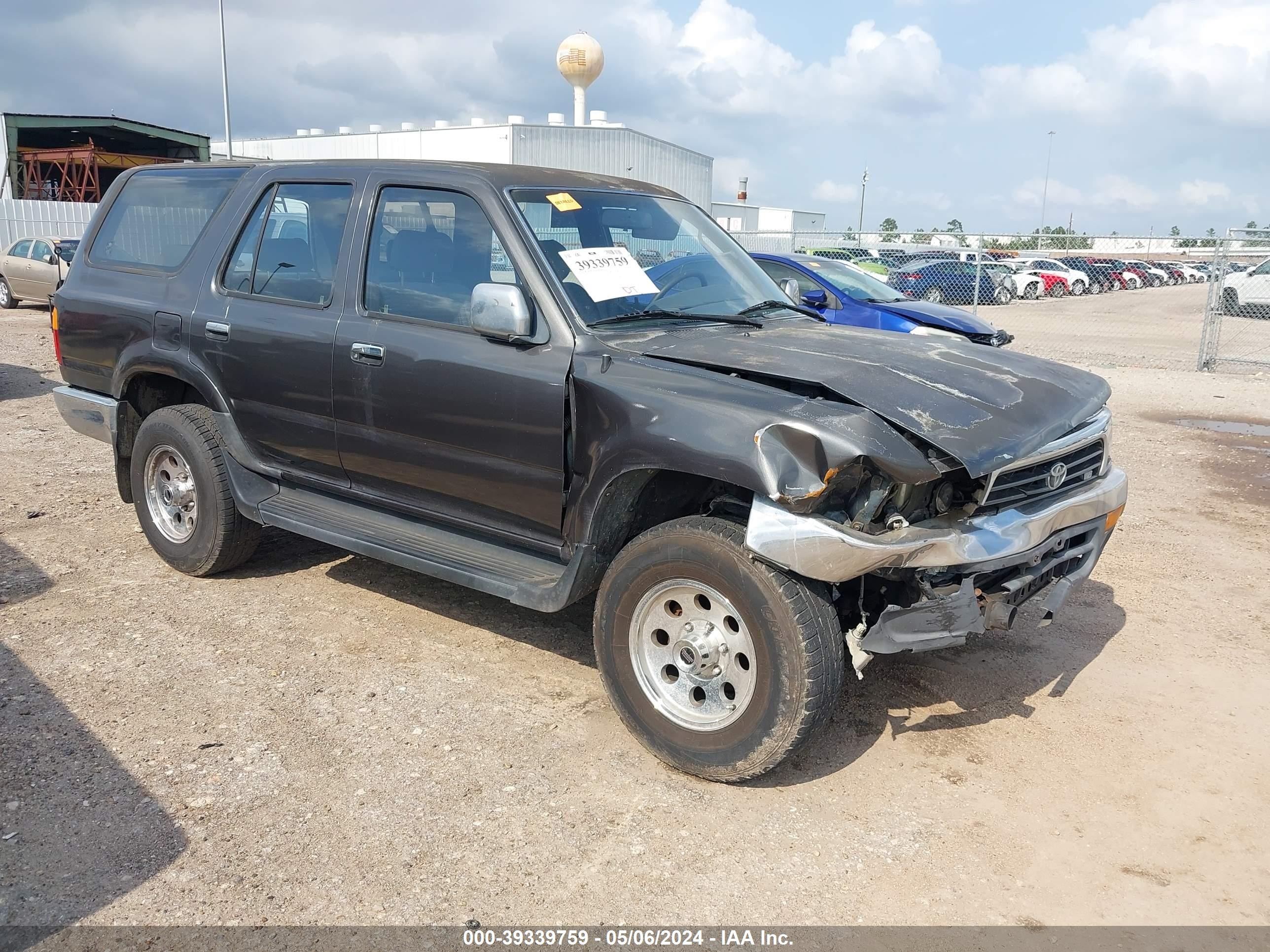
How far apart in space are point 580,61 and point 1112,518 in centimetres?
3910

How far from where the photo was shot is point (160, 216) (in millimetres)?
5305

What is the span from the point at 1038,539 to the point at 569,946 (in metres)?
2.04

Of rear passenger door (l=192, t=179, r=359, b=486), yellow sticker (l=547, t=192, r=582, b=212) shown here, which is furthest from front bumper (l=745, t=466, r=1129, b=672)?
rear passenger door (l=192, t=179, r=359, b=486)

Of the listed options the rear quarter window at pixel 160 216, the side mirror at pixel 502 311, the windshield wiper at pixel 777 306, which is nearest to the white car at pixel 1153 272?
the windshield wiper at pixel 777 306

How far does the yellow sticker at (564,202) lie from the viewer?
13.8 ft

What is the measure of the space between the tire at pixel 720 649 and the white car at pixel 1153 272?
46082 mm

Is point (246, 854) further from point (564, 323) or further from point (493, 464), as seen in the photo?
point (564, 323)

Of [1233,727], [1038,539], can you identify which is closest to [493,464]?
[1038,539]

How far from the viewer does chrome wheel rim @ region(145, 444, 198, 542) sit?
17.1 feet

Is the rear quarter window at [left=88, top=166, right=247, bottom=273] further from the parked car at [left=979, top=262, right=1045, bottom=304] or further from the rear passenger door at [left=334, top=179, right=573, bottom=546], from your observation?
the parked car at [left=979, top=262, right=1045, bottom=304]

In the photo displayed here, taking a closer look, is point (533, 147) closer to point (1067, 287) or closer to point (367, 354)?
point (1067, 287)

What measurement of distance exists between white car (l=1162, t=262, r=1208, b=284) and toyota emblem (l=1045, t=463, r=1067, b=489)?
5162 cm

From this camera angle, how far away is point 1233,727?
399cm

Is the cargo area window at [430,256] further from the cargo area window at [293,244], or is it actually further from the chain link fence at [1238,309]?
the chain link fence at [1238,309]
